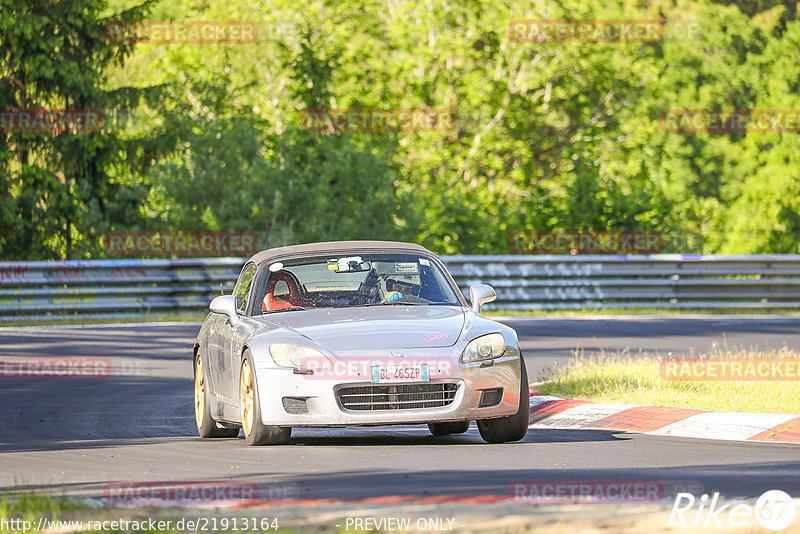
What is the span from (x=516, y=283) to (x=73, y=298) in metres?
7.63

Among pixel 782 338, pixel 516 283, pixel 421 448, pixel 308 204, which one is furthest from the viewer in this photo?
pixel 308 204

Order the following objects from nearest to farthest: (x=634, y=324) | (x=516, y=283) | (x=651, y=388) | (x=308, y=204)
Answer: (x=651, y=388) → (x=634, y=324) → (x=516, y=283) → (x=308, y=204)

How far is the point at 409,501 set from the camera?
21.7 ft

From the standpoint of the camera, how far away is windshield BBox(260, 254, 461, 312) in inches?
414

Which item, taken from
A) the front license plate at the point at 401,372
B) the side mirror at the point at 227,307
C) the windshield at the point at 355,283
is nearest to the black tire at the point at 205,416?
the side mirror at the point at 227,307

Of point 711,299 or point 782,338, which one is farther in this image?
point 711,299

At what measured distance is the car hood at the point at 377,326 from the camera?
9.29m

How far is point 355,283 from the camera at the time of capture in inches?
422

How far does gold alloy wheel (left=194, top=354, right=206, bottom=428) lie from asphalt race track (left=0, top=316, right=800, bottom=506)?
18 cm

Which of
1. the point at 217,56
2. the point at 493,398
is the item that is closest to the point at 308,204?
the point at 217,56

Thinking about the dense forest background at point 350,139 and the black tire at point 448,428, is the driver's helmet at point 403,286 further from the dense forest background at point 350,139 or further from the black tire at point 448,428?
the dense forest background at point 350,139

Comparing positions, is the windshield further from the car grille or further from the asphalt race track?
the car grille

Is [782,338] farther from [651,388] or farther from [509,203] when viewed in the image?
[509,203]

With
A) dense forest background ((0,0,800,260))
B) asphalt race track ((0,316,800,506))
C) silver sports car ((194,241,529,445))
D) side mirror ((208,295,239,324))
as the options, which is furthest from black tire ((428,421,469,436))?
dense forest background ((0,0,800,260))
